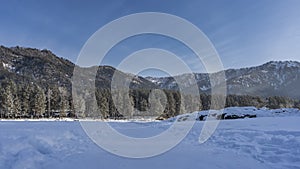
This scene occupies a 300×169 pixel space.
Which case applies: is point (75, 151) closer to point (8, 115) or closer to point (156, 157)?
point (156, 157)

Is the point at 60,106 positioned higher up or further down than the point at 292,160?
higher up

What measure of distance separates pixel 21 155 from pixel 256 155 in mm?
5867

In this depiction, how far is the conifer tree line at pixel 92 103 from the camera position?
226 feet

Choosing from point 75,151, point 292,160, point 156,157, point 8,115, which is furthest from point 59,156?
point 8,115

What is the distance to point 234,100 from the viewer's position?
11312cm

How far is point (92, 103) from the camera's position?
87312 millimetres

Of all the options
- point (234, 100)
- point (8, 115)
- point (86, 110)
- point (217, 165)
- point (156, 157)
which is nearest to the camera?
point (217, 165)

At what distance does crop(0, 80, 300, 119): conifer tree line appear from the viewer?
68750mm

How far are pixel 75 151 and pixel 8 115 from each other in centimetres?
6644

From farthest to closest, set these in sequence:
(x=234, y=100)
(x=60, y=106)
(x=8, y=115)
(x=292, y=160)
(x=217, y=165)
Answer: (x=234, y=100) → (x=60, y=106) → (x=8, y=115) → (x=292, y=160) → (x=217, y=165)

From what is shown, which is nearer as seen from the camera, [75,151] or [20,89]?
[75,151]

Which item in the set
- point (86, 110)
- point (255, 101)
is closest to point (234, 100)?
point (255, 101)

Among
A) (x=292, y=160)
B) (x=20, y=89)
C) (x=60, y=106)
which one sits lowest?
(x=292, y=160)

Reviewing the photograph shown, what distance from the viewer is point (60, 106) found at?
73.1 metres
